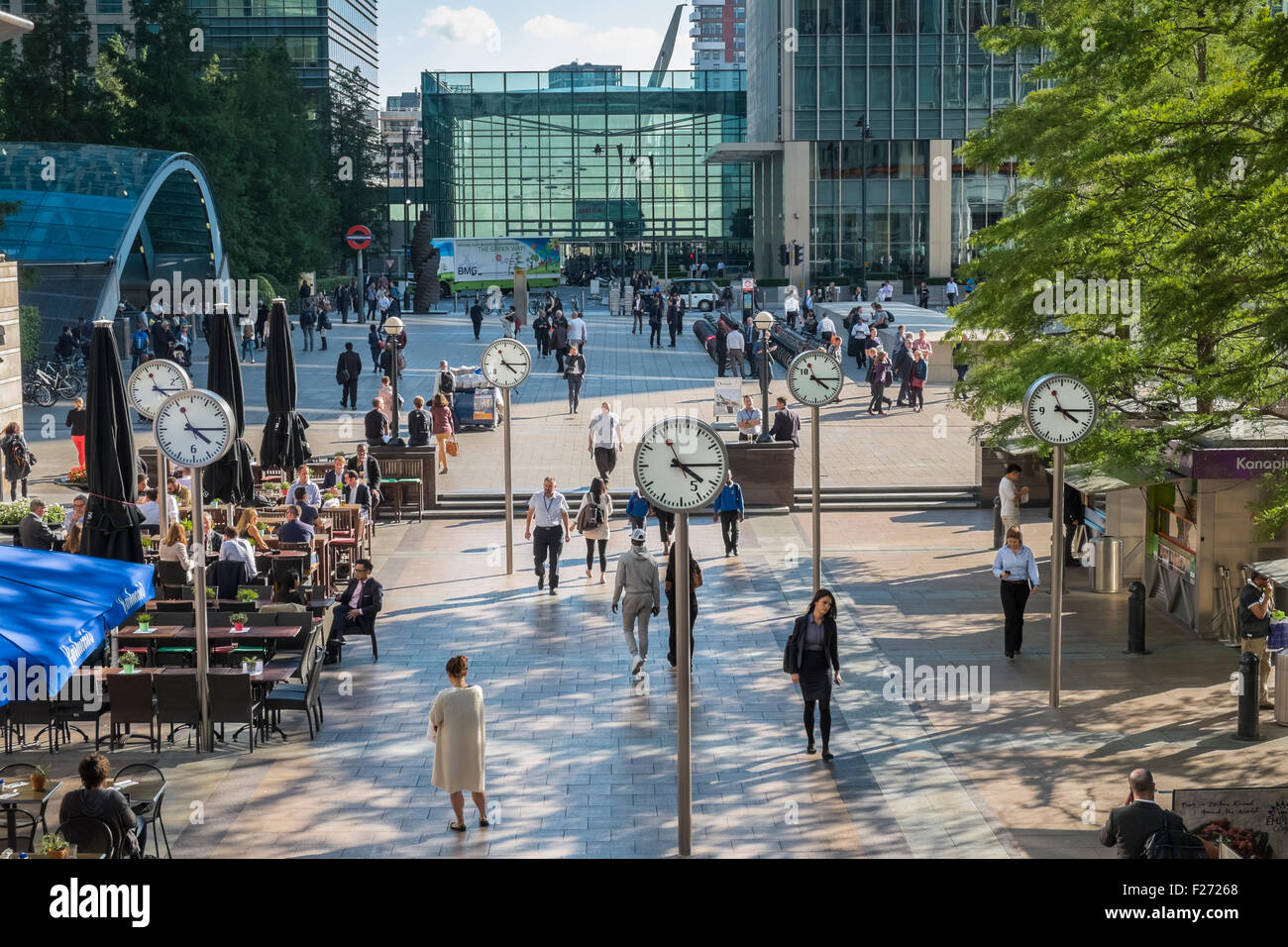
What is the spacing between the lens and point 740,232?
10888 centimetres

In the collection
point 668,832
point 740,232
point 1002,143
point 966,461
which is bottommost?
point 668,832

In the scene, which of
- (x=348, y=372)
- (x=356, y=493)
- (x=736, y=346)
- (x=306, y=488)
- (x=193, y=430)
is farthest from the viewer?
(x=736, y=346)

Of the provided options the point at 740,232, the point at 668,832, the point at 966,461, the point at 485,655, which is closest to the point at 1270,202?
the point at 668,832

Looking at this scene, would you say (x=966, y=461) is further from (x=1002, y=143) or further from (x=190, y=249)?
(x=190, y=249)

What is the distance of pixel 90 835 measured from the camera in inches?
373

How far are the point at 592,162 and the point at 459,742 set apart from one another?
100168mm

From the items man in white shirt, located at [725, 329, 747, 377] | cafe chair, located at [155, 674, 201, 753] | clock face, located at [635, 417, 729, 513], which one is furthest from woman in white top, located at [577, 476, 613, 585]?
man in white shirt, located at [725, 329, 747, 377]

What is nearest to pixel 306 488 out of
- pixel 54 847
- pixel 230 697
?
pixel 230 697

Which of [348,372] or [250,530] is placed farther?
[348,372]

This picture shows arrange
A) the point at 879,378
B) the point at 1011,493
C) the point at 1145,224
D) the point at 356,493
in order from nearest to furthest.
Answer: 1. the point at 1145,224
2. the point at 1011,493
3. the point at 356,493
4. the point at 879,378

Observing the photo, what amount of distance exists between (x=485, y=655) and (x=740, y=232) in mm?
94662

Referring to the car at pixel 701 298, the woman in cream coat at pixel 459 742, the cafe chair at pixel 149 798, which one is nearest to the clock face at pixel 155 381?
the cafe chair at pixel 149 798

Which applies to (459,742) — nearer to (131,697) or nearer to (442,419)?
(131,697)
